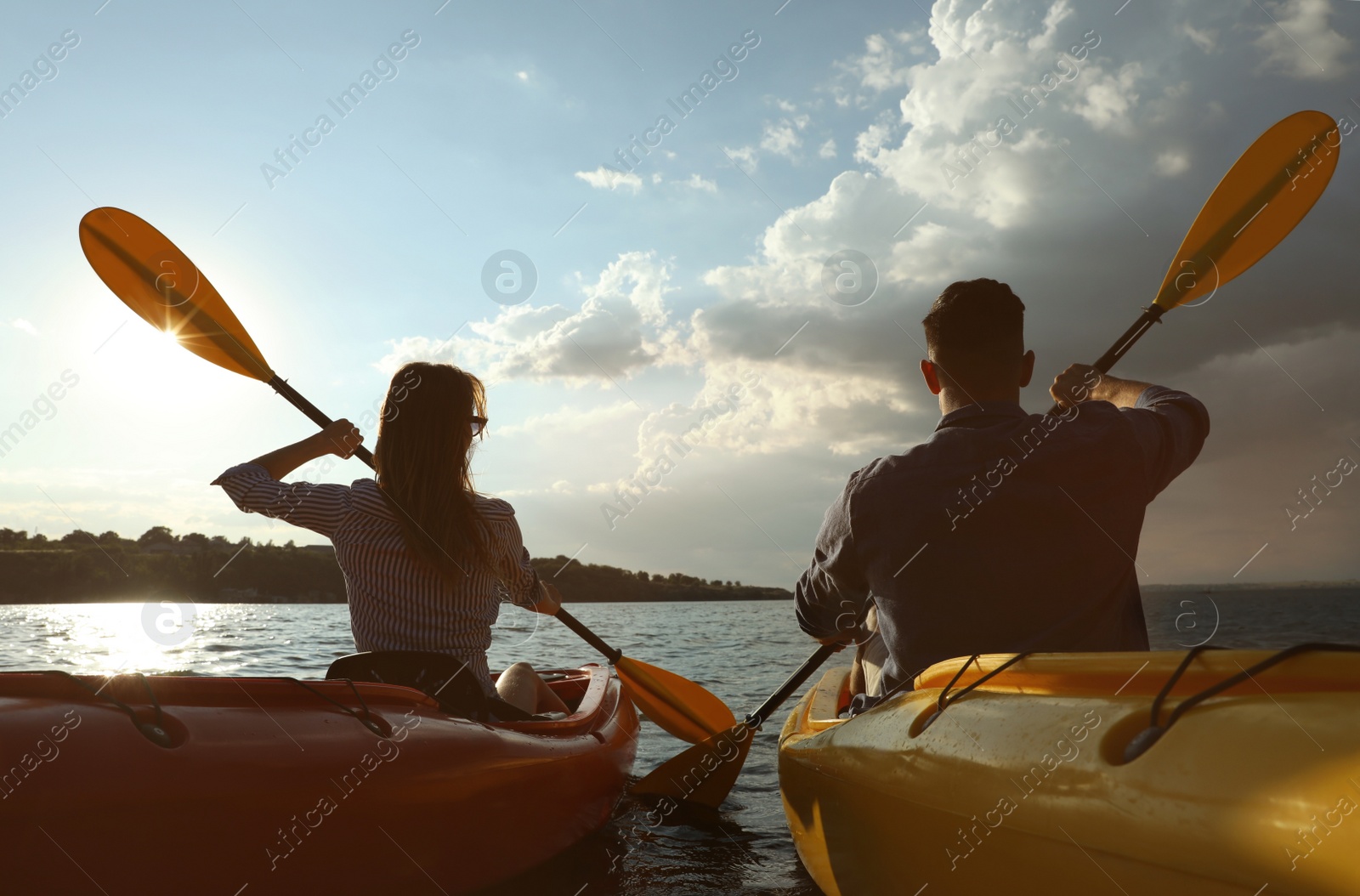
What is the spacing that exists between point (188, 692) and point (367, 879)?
0.71m

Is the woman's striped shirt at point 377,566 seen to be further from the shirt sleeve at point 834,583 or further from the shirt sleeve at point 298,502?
the shirt sleeve at point 834,583

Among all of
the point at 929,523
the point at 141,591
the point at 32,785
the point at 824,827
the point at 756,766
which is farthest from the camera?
the point at 141,591

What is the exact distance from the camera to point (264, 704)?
7.63ft

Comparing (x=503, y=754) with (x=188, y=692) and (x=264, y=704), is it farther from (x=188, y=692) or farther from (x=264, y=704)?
(x=188, y=692)

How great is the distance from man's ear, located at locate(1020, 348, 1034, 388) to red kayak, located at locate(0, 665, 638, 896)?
2.07m

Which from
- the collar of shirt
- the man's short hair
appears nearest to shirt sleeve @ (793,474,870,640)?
the collar of shirt

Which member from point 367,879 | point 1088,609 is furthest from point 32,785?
point 1088,609

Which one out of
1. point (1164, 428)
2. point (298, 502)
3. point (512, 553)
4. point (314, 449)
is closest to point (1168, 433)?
point (1164, 428)

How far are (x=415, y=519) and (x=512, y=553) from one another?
1.67ft

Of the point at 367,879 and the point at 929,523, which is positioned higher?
the point at 929,523

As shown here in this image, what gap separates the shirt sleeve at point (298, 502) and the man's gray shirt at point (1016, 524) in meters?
1.85

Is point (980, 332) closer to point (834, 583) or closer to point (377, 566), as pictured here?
point (834, 583)

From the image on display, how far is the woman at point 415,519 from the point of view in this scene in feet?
9.89

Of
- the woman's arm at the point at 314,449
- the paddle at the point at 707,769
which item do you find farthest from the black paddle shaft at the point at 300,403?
the paddle at the point at 707,769
